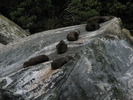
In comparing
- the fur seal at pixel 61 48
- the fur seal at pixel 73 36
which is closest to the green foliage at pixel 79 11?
the fur seal at pixel 73 36

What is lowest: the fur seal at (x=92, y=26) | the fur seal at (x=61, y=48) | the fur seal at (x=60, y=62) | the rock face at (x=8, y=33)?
the rock face at (x=8, y=33)

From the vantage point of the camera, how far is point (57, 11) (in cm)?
2372

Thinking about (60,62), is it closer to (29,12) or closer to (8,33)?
(8,33)

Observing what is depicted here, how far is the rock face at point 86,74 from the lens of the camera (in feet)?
19.6

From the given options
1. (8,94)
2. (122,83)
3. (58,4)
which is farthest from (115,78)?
(58,4)

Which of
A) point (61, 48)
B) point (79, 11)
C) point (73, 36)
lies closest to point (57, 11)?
point (79, 11)

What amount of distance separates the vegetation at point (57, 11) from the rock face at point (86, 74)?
13449 mm

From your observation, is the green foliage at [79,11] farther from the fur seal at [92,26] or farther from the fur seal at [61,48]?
the fur seal at [61,48]

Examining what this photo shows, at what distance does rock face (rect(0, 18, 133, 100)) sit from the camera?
19.6 ft

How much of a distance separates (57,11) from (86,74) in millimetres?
17956

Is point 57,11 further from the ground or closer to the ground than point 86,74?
closer to the ground

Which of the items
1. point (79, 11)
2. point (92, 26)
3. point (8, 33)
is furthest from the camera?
point (79, 11)

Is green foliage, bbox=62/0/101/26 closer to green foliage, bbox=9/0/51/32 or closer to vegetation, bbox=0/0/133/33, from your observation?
vegetation, bbox=0/0/133/33

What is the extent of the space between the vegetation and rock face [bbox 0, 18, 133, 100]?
13.4 m
